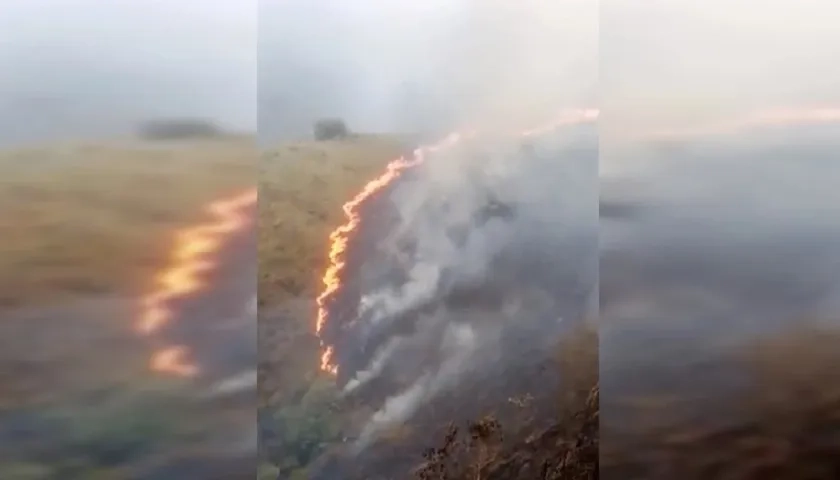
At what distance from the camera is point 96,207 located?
1883 mm

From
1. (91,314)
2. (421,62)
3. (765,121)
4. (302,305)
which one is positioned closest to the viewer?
(91,314)

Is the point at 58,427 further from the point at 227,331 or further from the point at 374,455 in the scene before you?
the point at 374,455

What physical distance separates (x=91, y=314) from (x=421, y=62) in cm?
→ 101

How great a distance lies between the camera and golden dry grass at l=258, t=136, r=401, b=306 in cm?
200

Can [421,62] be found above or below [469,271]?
above

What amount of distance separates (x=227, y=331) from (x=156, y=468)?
0.35 metres

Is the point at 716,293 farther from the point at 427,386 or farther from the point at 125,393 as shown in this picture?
the point at 125,393

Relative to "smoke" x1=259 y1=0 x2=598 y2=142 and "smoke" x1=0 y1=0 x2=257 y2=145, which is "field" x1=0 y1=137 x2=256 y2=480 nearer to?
"smoke" x1=0 y1=0 x2=257 y2=145

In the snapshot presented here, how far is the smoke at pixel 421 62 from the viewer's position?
2016 mm

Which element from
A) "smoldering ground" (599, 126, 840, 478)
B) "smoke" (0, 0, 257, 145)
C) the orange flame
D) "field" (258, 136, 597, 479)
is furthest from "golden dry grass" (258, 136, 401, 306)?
the orange flame

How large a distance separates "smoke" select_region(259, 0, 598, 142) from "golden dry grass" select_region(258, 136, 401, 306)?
0.06 metres

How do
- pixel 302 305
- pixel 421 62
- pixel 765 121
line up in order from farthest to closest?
1. pixel 765 121
2. pixel 421 62
3. pixel 302 305

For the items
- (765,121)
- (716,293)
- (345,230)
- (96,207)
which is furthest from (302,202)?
(765,121)

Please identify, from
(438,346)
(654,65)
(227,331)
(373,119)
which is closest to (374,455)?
(438,346)
